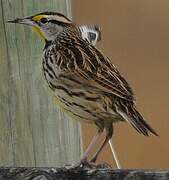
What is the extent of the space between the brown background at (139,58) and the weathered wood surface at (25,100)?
100 inches

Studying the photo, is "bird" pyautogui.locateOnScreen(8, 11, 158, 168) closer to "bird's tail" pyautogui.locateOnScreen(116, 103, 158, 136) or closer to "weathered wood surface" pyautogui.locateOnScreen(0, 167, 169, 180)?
"bird's tail" pyautogui.locateOnScreen(116, 103, 158, 136)

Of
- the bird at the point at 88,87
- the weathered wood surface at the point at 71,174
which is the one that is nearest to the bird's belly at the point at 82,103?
the bird at the point at 88,87

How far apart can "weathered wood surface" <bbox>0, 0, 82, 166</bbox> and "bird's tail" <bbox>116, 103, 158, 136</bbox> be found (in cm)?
27

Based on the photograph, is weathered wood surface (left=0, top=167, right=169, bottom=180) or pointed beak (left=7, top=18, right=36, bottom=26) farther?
pointed beak (left=7, top=18, right=36, bottom=26)

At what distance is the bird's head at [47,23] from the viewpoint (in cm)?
510

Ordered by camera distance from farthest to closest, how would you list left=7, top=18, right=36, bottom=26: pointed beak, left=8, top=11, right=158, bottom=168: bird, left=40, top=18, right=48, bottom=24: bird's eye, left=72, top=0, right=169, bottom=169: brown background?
left=72, top=0, right=169, bottom=169: brown background, left=40, top=18, right=48, bottom=24: bird's eye, left=8, top=11, right=158, bottom=168: bird, left=7, top=18, right=36, bottom=26: pointed beak

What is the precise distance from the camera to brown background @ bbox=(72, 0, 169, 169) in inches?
322

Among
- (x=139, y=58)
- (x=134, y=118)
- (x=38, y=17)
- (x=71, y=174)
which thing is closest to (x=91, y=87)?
(x=134, y=118)

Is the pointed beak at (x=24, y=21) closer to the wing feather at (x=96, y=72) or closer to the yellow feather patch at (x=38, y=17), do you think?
the yellow feather patch at (x=38, y=17)

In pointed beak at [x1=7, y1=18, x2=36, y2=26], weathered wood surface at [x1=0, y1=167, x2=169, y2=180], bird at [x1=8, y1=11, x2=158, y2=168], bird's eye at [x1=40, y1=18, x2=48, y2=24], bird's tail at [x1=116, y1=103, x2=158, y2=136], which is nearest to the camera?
weathered wood surface at [x1=0, y1=167, x2=169, y2=180]

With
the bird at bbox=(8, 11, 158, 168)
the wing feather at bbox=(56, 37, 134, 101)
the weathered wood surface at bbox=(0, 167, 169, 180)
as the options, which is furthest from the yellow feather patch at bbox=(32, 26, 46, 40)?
the weathered wood surface at bbox=(0, 167, 169, 180)

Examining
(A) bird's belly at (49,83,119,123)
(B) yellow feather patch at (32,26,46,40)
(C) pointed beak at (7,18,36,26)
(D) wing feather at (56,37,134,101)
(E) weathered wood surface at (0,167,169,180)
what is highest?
(C) pointed beak at (7,18,36,26)

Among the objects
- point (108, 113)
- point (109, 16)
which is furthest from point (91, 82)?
point (109, 16)

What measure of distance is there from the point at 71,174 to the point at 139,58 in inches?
184
